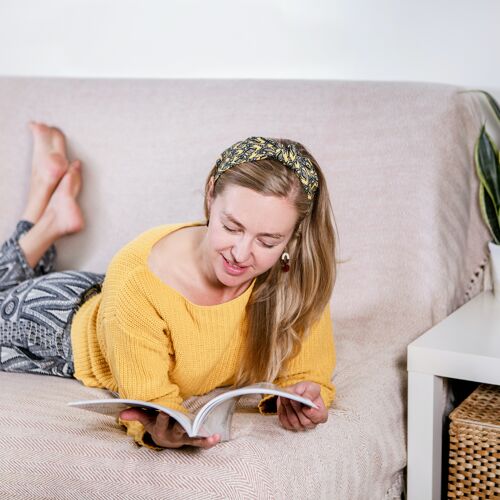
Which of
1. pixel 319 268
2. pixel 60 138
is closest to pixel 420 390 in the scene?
pixel 319 268

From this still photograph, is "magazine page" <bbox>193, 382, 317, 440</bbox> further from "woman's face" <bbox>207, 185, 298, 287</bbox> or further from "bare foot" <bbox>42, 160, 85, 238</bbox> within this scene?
"bare foot" <bbox>42, 160, 85, 238</bbox>

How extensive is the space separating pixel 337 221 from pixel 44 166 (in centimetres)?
82

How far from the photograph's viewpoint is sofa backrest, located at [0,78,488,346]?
6.39ft

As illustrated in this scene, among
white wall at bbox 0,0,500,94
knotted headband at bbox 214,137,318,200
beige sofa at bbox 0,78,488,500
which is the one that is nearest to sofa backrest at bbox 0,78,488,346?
beige sofa at bbox 0,78,488,500

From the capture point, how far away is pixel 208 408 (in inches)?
50.6

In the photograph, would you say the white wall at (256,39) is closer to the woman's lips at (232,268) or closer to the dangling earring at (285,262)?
the dangling earring at (285,262)

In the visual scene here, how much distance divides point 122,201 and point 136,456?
978 millimetres

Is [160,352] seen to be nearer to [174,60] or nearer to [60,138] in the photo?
[60,138]

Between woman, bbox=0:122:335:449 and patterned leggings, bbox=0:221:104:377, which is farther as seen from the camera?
patterned leggings, bbox=0:221:104:377

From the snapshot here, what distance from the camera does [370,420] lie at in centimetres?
160

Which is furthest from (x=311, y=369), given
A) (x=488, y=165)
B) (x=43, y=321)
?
(x=488, y=165)

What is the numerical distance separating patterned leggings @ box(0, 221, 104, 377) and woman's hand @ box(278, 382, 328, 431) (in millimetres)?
569

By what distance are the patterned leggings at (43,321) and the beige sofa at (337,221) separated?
59 mm

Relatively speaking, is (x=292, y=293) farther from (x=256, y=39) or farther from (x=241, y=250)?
(x=256, y=39)
